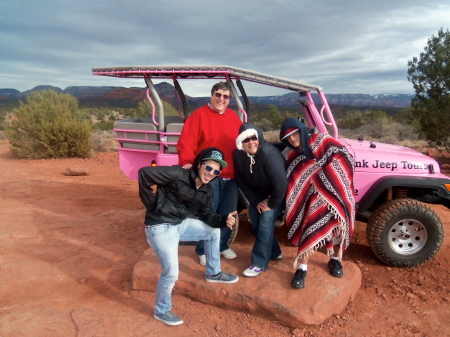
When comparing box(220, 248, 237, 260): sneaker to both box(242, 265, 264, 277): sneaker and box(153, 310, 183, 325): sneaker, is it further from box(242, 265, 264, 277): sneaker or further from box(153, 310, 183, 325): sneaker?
box(153, 310, 183, 325): sneaker

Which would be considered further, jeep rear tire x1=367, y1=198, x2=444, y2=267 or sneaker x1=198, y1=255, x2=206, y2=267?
jeep rear tire x1=367, y1=198, x2=444, y2=267

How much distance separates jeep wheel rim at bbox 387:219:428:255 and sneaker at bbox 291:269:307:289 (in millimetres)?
1251

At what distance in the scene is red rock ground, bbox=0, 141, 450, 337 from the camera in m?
2.81

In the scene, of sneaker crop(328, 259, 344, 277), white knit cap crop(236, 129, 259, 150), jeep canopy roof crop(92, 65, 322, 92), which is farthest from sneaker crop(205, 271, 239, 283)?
jeep canopy roof crop(92, 65, 322, 92)

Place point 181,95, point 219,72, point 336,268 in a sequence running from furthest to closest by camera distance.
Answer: point 181,95 → point 219,72 → point 336,268

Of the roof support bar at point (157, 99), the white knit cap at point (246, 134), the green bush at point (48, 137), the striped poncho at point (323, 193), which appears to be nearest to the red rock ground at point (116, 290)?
the striped poncho at point (323, 193)

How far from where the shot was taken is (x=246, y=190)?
129 inches

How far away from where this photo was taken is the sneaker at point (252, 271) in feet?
10.5

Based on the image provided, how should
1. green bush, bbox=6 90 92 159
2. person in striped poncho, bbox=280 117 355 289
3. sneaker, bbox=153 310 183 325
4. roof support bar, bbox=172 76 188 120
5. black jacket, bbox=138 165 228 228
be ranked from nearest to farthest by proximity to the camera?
black jacket, bbox=138 165 228 228 → sneaker, bbox=153 310 183 325 → person in striped poncho, bbox=280 117 355 289 → roof support bar, bbox=172 76 188 120 → green bush, bbox=6 90 92 159

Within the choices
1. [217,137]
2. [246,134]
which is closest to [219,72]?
[217,137]

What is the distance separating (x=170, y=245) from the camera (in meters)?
2.67

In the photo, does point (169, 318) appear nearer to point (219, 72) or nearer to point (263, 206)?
point (263, 206)

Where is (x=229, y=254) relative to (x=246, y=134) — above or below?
below

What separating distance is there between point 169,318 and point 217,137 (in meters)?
1.58
